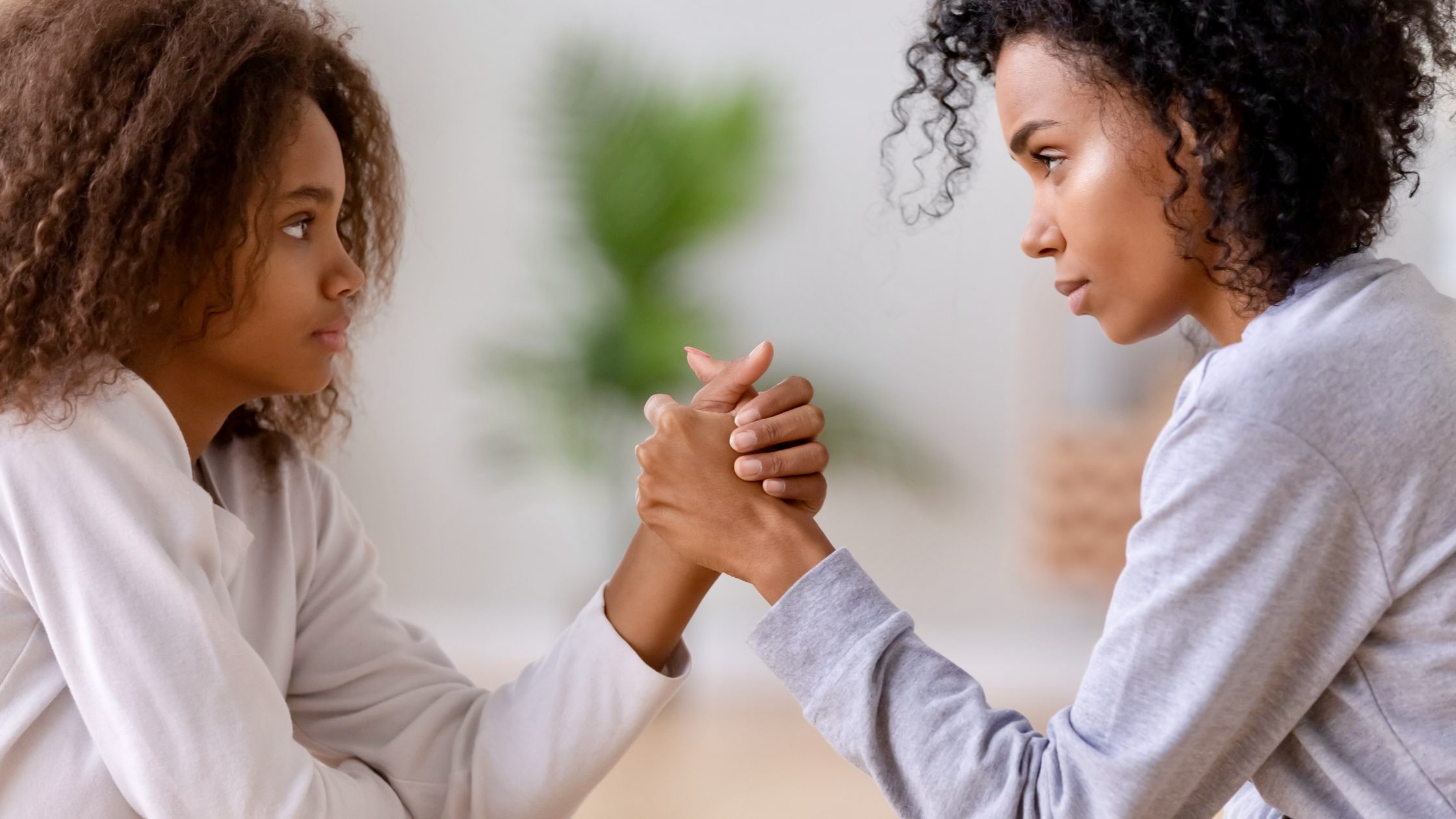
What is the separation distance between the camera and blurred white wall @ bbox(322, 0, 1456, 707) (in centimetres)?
406

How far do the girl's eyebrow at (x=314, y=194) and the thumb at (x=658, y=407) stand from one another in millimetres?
362

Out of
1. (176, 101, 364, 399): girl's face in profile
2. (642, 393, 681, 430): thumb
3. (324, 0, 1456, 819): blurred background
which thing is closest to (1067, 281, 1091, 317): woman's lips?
(642, 393, 681, 430): thumb

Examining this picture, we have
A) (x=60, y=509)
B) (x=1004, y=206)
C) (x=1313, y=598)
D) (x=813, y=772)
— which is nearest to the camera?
(x=1313, y=598)

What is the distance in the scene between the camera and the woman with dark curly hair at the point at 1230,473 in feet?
2.66

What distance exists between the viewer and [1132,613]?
2.78 feet

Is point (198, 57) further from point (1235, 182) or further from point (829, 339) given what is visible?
point (829, 339)

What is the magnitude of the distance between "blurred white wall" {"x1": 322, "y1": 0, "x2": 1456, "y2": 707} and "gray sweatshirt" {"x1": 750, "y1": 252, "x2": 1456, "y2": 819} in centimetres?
310

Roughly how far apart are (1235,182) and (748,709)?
3193mm

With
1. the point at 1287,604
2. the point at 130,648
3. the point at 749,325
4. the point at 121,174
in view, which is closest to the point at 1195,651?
the point at 1287,604

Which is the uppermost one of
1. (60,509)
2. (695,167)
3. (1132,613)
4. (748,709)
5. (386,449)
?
(695,167)

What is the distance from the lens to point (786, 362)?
154 inches

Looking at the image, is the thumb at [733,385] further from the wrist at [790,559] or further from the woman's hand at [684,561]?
the wrist at [790,559]

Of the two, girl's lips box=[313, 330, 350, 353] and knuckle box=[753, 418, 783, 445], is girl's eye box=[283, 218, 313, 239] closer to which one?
girl's lips box=[313, 330, 350, 353]

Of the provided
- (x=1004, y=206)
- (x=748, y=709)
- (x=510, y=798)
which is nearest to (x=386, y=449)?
(x=748, y=709)
